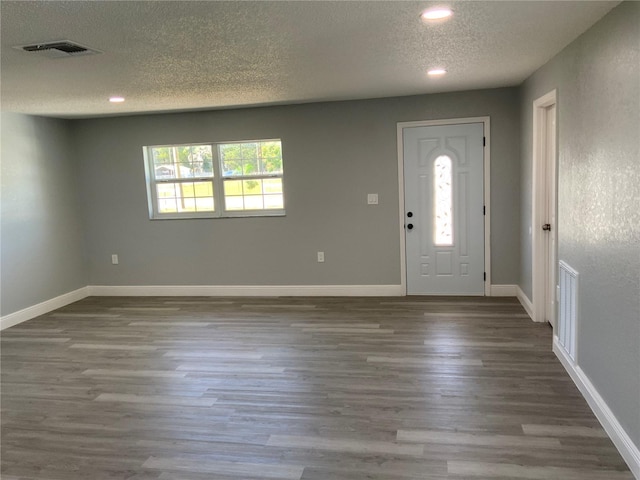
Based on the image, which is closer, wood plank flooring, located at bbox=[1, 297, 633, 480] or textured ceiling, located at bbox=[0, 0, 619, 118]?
textured ceiling, located at bbox=[0, 0, 619, 118]

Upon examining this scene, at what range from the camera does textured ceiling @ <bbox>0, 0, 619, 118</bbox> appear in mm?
2352

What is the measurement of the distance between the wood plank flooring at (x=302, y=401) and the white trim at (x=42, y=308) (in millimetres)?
276

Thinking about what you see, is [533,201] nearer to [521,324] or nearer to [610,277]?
[521,324]

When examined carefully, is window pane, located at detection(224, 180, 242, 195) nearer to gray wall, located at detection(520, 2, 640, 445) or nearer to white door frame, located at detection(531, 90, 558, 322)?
white door frame, located at detection(531, 90, 558, 322)

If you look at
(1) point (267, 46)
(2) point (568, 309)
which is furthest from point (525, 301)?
(1) point (267, 46)

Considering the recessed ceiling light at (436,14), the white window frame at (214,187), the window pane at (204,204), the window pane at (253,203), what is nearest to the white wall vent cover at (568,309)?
the recessed ceiling light at (436,14)

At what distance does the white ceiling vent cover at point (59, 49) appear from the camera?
8.97ft

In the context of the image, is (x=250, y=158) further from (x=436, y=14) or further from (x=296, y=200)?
(x=436, y=14)

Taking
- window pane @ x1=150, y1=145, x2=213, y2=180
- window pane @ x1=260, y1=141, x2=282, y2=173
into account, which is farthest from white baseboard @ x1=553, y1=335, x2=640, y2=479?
window pane @ x1=150, y1=145, x2=213, y2=180

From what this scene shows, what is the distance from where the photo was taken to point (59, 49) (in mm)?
2836

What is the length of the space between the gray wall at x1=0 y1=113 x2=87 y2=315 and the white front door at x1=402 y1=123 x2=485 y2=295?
13.6ft

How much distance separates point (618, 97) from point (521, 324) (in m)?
2.49

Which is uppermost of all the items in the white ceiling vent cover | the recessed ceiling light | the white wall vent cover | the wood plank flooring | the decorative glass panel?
the white ceiling vent cover

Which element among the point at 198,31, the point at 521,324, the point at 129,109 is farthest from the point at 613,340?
the point at 129,109
